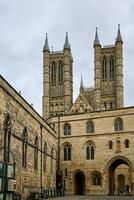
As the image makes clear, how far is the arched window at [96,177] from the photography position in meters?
48.1

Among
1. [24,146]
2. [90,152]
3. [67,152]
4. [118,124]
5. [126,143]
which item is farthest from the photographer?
[67,152]

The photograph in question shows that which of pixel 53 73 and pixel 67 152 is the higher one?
pixel 53 73

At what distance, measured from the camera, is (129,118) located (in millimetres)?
47344

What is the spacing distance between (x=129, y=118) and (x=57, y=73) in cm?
5230

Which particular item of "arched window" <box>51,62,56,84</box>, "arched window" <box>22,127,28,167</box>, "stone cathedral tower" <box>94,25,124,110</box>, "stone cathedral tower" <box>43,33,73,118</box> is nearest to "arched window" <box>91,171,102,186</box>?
"arched window" <box>22,127,28,167</box>

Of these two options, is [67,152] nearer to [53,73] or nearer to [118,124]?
[118,124]

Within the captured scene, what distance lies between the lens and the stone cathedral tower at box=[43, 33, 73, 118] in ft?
308

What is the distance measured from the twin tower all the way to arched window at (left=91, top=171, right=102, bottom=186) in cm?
4301

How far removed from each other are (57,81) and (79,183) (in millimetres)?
48798

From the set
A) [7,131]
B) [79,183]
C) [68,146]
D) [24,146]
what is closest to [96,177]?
[79,183]

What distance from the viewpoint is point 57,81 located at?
9775cm

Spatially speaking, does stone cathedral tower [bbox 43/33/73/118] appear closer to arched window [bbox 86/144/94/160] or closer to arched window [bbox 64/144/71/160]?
arched window [bbox 64/144/71/160]

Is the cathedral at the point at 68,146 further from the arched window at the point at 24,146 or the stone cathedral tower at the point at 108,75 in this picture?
the stone cathedral tower at the point at 108,75

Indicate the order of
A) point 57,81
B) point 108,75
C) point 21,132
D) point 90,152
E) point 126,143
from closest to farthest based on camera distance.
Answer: point 21,132
point 126,143
point 90,152
point 108,75
point 57,81
